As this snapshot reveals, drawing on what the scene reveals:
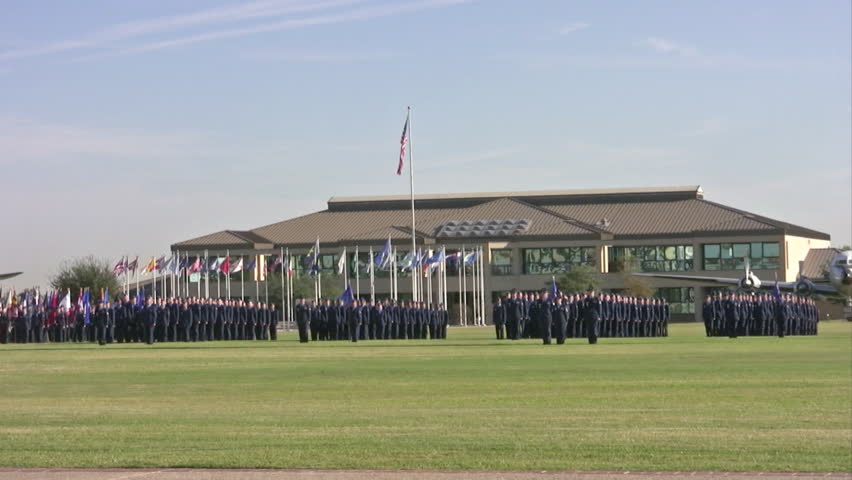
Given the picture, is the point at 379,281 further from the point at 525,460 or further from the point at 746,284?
the point at 525,460

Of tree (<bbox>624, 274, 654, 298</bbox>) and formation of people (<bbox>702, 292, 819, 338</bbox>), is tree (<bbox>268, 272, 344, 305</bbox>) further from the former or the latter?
formation of people (<bbox>702, 292, 819, 338</bbox>)

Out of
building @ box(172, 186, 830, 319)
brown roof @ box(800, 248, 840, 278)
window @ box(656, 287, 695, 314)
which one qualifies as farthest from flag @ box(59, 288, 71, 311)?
brown roof @ box(800, 248, 840, 278)

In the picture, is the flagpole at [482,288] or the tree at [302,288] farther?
the tree at [302,288]

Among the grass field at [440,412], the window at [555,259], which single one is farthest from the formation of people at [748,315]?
the window at [555,259]

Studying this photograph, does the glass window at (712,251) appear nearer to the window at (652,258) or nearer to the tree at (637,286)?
the window at (652,258)

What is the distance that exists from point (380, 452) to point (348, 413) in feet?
14.7

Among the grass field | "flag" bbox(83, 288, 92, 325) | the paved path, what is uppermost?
"flag" bbox(83, 288, 92, 325)

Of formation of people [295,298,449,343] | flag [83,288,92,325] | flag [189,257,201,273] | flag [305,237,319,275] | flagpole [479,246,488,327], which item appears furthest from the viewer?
flagpole [479,246,488,327]

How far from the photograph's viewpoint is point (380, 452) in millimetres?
14297

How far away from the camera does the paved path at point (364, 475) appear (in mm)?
12328

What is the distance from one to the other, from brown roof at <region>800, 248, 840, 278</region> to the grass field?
234 ft

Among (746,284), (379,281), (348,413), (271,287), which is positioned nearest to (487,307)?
(379,281)

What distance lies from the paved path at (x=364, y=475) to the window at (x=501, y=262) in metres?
89.0

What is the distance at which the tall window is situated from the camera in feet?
319
